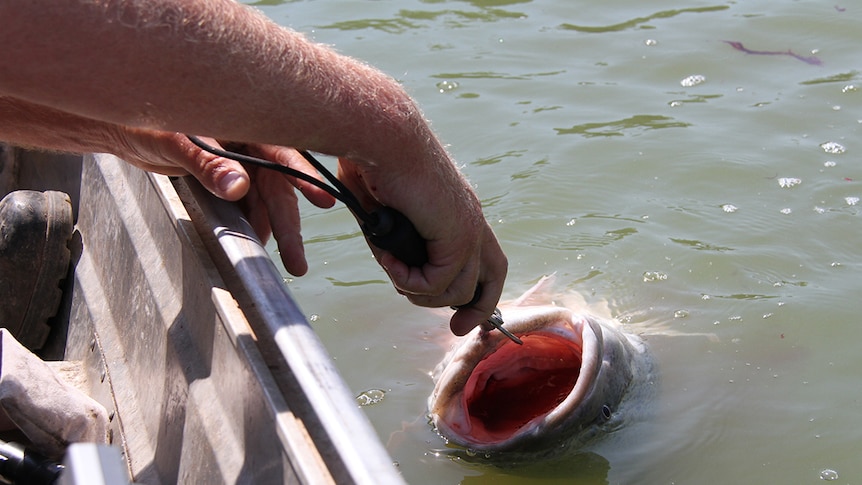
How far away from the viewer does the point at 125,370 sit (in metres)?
2.92

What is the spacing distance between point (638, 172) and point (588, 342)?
218 cm

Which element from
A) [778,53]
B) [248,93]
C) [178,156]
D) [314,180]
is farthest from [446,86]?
[248,93]

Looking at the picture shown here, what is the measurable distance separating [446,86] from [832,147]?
2.19 metres

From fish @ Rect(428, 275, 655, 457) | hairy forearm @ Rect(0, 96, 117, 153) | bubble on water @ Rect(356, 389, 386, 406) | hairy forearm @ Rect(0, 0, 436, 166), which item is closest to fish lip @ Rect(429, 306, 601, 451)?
fish @ Rect(428, 275, 655, 457)

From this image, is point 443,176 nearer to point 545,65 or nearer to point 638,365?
point 638,365

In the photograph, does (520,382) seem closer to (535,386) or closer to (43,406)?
(535,386)

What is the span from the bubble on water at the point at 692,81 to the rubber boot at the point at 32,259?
3.79 meters

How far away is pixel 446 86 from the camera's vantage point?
619 centimetres

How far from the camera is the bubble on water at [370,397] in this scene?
3.82 m

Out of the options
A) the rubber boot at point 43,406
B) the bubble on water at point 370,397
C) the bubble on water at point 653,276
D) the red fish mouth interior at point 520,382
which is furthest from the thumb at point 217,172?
the bubble on water at point 653,276

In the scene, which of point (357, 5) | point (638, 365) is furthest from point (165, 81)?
point (357, 5)

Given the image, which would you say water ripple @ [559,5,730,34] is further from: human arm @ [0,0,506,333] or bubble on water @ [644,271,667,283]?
human arm @ [0,0,506,333]

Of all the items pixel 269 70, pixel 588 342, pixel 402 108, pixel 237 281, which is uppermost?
pixel 269 70

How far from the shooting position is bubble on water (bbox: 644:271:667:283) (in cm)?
450
